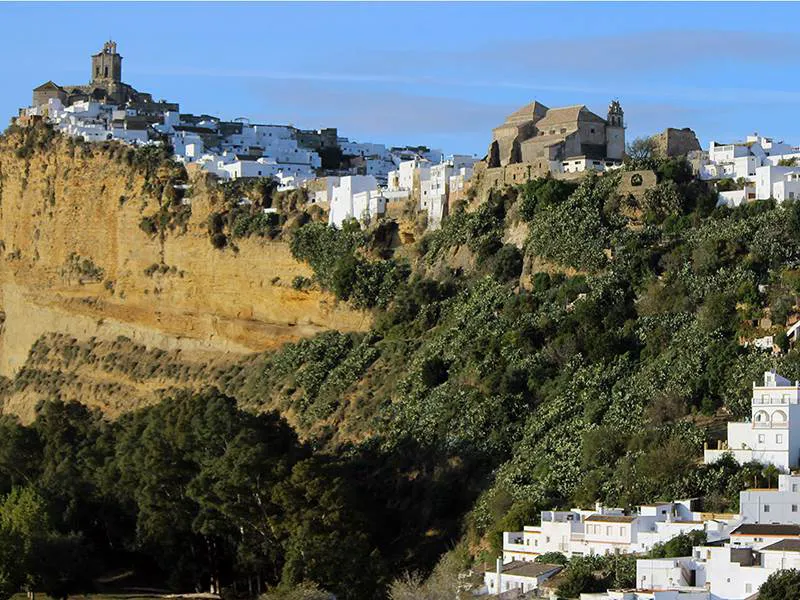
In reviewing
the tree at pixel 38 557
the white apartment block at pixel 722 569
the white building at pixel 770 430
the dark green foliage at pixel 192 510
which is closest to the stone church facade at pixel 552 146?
the dark green foliage at pixel 192 510

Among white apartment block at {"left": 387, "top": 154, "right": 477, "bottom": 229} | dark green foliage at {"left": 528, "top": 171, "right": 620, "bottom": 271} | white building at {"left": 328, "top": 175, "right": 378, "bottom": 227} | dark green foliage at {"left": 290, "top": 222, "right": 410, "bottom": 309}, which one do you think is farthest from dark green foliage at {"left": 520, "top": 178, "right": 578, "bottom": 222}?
white building at {"left": 328, "top": 175, "right": 378, "bottom": 227}

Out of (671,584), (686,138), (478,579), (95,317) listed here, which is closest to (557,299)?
(686,138)

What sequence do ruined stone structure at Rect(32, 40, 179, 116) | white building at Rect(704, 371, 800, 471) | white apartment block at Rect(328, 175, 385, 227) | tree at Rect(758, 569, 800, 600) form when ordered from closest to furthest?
tree at Rect(758, 569, 800, 600)
white building at Rect(704, 371, 800, 471)
white apartment block at Rect(328, 175, 385, 227)
ruined stone structure at Rect(32, 40, 179, 116)

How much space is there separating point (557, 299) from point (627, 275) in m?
2.31

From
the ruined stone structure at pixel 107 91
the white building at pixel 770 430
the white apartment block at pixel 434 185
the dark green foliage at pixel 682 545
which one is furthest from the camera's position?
the ruined stone structure at pixel 107 91

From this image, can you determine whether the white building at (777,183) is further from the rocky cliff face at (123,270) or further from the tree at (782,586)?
the tree at (782,586)

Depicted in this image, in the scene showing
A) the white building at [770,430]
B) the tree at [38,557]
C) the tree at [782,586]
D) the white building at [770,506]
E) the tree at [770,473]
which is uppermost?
the white building at [770,430]

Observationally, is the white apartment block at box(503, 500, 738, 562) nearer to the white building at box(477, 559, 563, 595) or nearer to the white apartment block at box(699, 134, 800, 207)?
the white building at box(477, 559, 563, 595)

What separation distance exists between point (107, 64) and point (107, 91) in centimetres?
323

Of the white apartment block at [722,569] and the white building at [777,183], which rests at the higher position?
the white building at [777,183]

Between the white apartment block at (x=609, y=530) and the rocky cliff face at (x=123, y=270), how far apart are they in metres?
20.3

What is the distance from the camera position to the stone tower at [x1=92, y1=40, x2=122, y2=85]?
93.8 metres

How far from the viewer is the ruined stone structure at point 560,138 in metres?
66.2

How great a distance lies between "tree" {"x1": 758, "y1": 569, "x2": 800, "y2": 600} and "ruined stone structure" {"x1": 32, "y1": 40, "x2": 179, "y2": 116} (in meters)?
51.7
